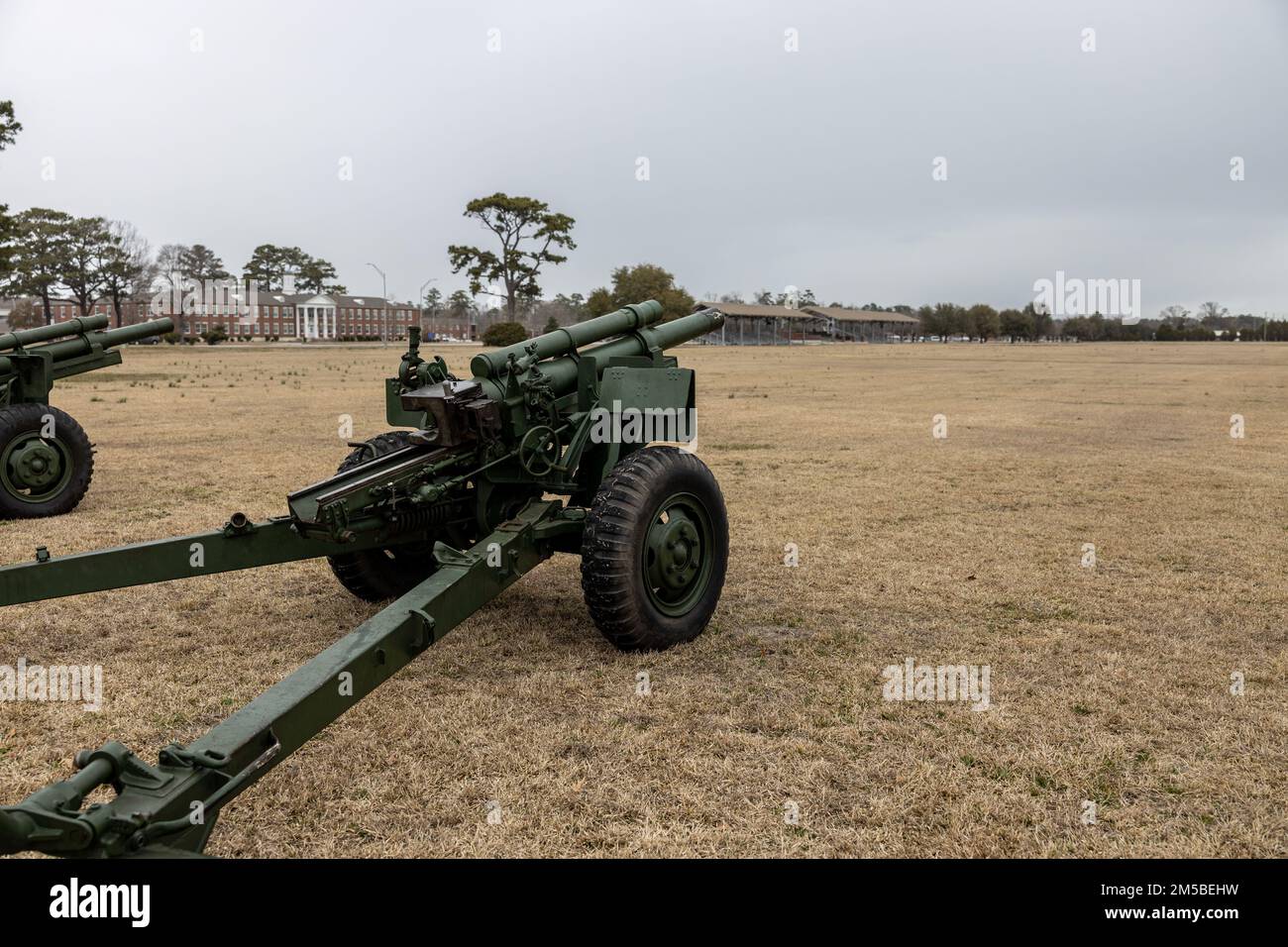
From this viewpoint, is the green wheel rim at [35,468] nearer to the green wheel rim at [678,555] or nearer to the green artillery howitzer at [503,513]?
the green artillery howitzer at [503,513]

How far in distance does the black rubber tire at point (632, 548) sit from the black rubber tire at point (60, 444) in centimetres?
620

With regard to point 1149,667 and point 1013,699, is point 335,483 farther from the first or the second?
point 1149,667

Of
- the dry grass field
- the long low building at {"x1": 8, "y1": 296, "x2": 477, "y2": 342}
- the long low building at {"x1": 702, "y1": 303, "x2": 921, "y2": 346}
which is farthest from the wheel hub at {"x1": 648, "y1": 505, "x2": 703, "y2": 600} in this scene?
the long low building at {"x1": 8, "y1": 296, "x2": 477, "y2": 342}

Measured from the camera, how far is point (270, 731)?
285 cm

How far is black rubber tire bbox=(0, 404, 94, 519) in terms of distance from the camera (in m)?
8.45

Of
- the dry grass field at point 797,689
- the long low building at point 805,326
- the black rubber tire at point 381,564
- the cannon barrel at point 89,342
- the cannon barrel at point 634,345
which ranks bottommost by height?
the dry grass field at point 797,689

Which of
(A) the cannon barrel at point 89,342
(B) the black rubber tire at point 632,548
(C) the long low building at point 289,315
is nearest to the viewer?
(B) the black rubber tire at point 632,548

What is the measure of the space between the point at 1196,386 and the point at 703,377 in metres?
14.5

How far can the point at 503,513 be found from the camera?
5.57m

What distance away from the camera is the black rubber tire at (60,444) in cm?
845

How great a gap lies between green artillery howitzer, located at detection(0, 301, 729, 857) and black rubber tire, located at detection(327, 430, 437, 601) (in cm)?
1

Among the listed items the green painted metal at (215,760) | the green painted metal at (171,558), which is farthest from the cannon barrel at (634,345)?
the green painted metal at (215,760)

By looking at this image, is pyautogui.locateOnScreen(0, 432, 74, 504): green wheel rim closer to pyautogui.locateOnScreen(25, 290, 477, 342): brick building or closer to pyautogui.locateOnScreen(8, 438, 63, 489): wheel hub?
pyautogui.locateOnScreen(8, 438, 63, 489): wheel hub
